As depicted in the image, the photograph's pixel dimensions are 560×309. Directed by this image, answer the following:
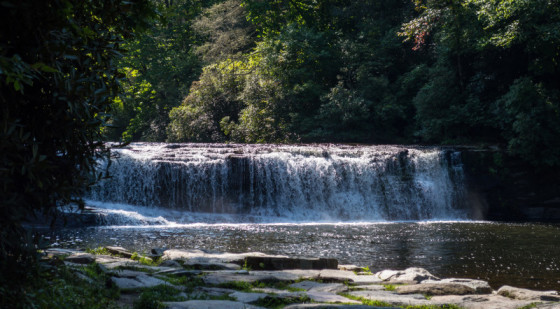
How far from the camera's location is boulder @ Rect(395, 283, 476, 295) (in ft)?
20.5

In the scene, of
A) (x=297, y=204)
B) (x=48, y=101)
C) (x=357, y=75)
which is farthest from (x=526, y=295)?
(x=357, y=75)

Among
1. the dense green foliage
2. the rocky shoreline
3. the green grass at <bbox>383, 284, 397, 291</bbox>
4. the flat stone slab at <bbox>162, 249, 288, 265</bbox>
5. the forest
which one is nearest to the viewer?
the dense green foliage

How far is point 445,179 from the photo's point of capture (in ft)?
62.1

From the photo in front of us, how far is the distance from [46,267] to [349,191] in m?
15.4

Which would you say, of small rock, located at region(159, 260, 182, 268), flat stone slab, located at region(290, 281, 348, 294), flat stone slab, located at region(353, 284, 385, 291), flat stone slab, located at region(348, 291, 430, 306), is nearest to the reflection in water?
small rock, located at region(159, 260, 182, 268)

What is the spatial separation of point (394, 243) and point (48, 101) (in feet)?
32.0

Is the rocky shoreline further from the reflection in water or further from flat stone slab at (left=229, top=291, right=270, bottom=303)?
the reflection in water

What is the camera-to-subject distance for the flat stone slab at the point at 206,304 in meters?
4.32

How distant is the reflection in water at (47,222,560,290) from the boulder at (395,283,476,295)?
1.84 metres

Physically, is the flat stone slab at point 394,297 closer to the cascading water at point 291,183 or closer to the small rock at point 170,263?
the small rock at point 170,263

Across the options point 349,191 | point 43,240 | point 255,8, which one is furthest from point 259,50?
point 43,240

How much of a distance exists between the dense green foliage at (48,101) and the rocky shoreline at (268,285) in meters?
0.82

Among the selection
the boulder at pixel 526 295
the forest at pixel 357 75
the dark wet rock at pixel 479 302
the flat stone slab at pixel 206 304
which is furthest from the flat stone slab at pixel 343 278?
the forest at pixel 357 75

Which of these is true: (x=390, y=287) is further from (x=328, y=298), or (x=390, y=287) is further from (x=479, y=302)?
(x=328, y=298)
